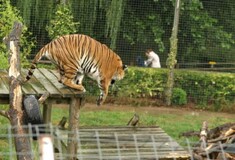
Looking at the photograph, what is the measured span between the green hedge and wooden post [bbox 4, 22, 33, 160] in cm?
767

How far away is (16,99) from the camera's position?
18.8 feet

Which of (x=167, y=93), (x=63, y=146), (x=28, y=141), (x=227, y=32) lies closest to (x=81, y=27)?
(x=167, y=93)

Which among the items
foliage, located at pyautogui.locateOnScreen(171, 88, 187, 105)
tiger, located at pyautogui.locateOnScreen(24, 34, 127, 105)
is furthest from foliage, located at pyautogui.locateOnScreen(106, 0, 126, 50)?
tiger, located at pyautogui.locateOnScreen(24, 34, 127, 105)

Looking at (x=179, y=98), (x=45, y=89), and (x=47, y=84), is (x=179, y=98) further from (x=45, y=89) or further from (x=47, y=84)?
(x=45, y=89)

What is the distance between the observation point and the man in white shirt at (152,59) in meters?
14.9

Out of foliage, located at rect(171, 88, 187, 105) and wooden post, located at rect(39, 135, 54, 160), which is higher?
wooden post, located at rect(39, 135, 54, 160)

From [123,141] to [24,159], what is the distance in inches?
121

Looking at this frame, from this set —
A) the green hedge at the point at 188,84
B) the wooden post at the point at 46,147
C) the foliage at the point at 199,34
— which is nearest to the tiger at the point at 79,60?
the wooden post at the point at 46,147

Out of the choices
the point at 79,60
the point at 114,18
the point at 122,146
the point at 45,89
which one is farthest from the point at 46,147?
the point at 114,18

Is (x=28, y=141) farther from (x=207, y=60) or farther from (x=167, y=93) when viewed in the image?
(x=207, y=60)

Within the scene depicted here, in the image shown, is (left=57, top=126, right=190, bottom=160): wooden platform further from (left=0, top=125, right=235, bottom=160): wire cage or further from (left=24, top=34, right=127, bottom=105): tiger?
(left=24, top=34, right=127, bottom=105): tiger

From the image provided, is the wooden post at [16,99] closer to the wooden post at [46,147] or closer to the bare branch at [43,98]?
the bare branch at [43,98]

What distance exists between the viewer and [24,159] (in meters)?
5.08

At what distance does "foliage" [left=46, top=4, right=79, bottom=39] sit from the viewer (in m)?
14.0
